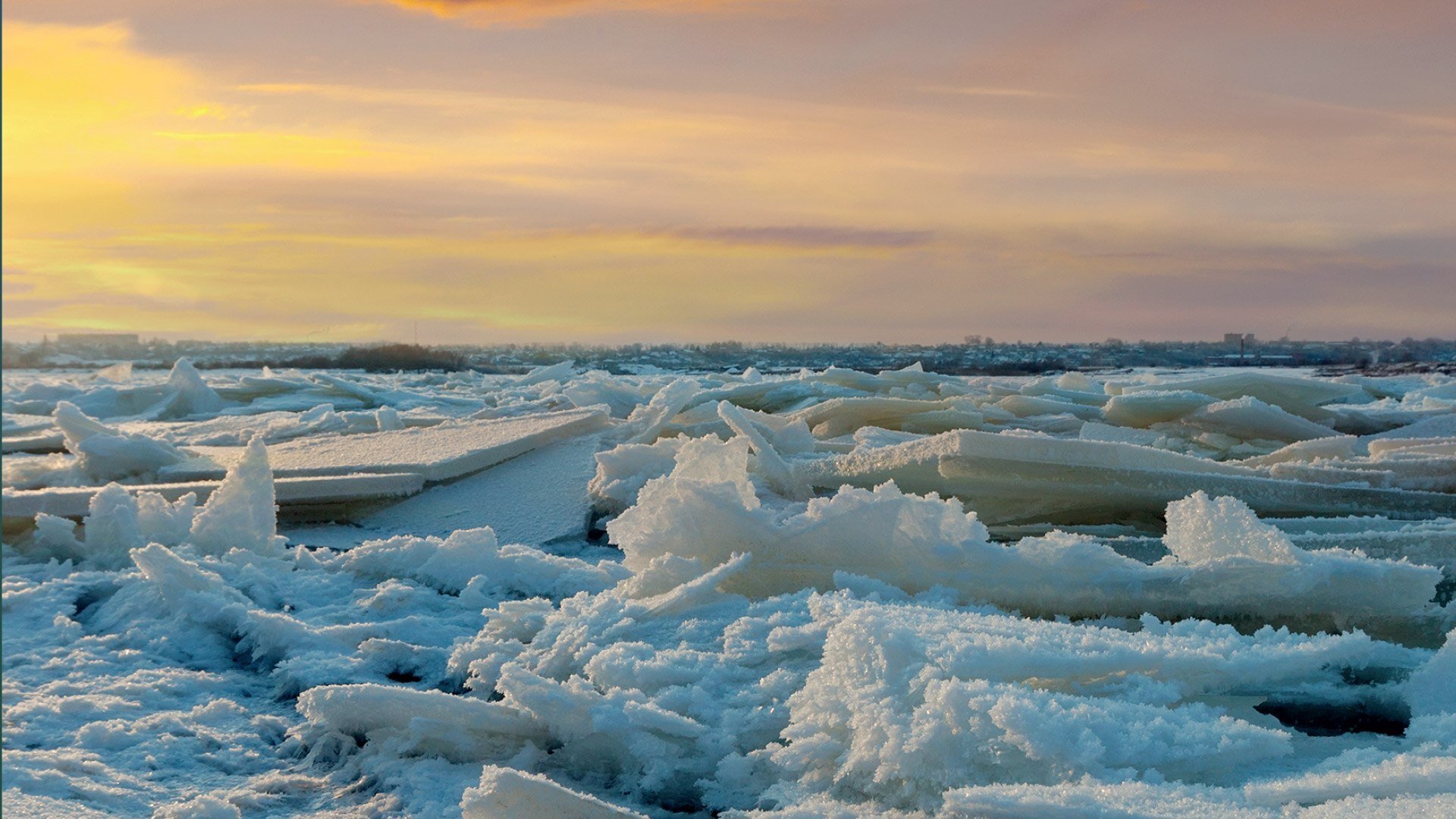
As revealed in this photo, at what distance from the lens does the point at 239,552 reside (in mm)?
3258

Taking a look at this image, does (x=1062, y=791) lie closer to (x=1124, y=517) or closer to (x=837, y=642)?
(x=837, y=642)

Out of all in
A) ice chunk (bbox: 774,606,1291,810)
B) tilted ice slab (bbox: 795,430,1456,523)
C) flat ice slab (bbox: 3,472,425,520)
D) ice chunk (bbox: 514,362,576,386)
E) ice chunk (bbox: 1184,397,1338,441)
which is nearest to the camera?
ice chunk (bbox: 774,606,1291,810)

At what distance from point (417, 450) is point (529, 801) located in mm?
3674

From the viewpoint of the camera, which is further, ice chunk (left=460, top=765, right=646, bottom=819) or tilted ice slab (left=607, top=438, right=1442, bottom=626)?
tilted ice slab (left=607, top=438, right=1442, bottom=626)

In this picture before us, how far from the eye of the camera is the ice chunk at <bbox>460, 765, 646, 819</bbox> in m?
1.49

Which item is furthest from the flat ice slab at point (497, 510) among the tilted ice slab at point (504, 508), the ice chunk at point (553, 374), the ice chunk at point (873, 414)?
the ice chunk at point (553, 374)

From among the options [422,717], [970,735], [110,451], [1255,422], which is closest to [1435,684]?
[970,735]

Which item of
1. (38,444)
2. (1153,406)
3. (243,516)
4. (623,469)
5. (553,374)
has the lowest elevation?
(38,444)

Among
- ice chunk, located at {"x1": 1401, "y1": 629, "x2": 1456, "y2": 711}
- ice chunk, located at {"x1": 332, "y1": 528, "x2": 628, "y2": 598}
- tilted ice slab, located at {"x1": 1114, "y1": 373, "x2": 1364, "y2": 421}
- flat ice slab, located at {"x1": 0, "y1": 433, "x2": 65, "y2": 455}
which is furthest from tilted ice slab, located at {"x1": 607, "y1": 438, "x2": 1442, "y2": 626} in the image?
flat ice slab, located at {"x1": 0, "y1": 433, "x2": 65, "y2": 455}

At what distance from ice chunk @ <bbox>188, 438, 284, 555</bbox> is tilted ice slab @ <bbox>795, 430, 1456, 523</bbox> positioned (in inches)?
76.6

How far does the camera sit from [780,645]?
1.86 metres

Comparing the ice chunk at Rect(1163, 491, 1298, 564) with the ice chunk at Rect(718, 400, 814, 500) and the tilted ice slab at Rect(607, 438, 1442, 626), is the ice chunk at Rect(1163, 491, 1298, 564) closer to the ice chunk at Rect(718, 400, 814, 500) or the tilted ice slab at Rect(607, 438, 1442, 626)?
the tilted ice slab at Rect(607, 438, 1442, 626)

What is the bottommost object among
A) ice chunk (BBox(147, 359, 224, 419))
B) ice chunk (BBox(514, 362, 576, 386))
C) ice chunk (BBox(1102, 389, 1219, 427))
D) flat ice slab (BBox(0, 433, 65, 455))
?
flat ice slab (BBox(0, 433, 65, 455))

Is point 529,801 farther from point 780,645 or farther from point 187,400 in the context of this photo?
point 187,400
